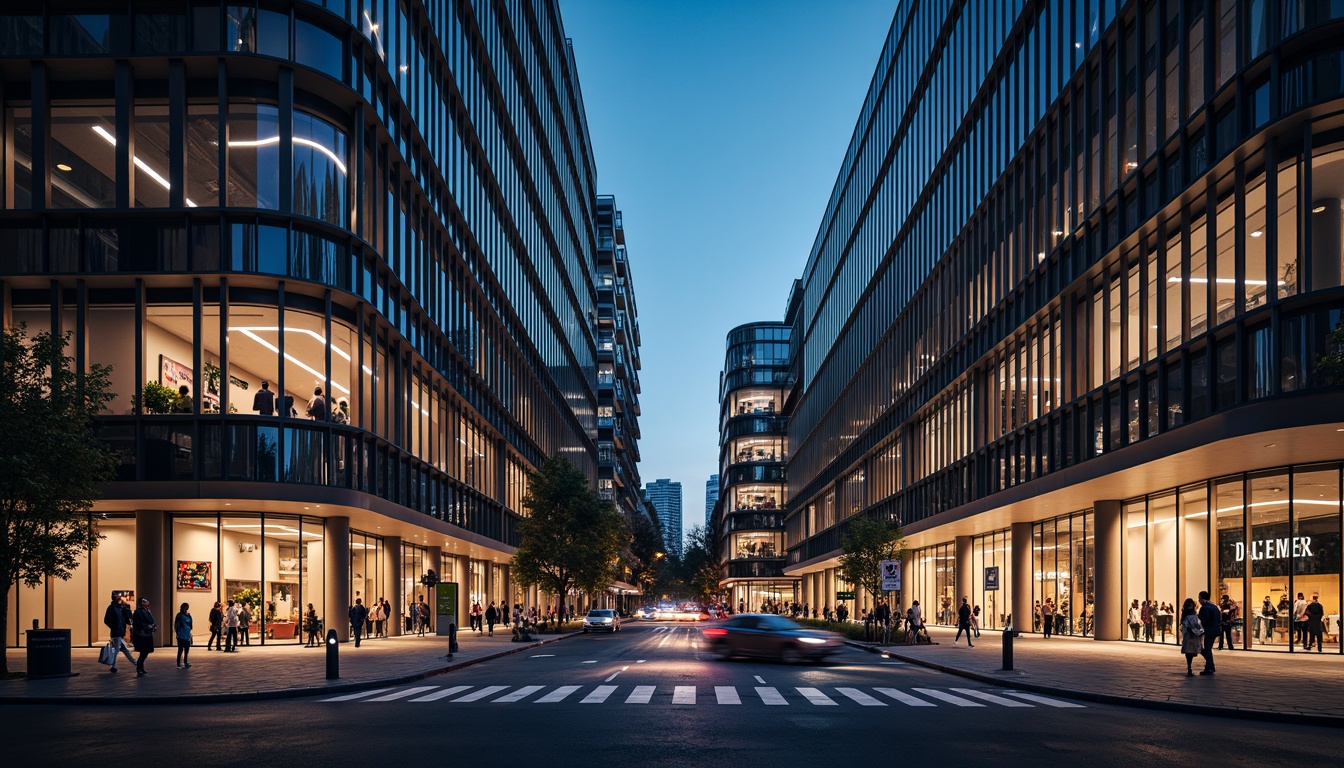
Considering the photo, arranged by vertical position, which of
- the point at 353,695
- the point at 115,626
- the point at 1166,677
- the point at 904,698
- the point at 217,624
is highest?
the point at 115,626

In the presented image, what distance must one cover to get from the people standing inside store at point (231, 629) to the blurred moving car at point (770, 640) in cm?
1319

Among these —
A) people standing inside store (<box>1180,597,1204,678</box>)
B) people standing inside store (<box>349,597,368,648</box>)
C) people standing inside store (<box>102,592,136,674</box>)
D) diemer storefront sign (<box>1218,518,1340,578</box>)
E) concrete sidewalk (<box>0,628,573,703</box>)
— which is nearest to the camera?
concrete sidewalk (<box>0,628,573,703</box>)

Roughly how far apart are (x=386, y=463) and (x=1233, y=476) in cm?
2541

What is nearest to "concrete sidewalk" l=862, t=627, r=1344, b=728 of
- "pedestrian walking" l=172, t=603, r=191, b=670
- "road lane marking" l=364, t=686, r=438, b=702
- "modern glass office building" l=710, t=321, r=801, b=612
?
"road lane marking" l=364, t=686, r=438, b=702

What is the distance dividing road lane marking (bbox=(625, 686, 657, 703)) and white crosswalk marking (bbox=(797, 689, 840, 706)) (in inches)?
105

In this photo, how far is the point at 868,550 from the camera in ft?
158

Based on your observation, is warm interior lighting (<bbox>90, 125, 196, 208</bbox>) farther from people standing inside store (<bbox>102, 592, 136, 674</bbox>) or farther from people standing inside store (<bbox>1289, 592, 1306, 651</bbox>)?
people standing inside store (<bbox>1289, 592, 1306, 651</bbox>)

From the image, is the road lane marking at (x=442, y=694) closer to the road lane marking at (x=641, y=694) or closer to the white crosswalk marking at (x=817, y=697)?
the road lane marking at (x=641, y=694)

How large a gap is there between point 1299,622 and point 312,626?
2771 centimetres

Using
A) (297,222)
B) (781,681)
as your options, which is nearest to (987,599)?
(781,681)

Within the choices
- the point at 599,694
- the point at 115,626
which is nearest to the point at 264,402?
the point at 115,626

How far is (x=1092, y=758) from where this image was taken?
12.2 meters

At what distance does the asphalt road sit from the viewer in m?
12.2

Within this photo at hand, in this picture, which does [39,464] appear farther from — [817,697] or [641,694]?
[817,697]
